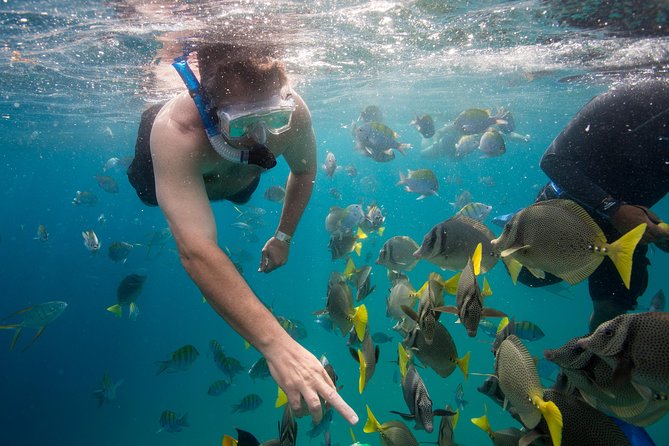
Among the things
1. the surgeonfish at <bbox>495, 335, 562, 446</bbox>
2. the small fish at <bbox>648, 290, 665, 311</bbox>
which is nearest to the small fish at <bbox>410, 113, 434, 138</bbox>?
the small fish at <bbox>648, 290, 665, 311</bbox>

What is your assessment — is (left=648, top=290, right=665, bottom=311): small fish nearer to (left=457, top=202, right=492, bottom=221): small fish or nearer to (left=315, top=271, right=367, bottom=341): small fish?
(left=457, top=202, right=492, bottom=221): small fish

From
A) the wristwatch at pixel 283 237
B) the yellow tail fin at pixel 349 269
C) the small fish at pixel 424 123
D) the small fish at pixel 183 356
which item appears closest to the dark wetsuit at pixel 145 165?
the wristwatch at pixel 283 237

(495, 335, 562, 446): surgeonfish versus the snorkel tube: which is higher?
the snorkel tube

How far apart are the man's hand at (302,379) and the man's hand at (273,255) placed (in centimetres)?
234

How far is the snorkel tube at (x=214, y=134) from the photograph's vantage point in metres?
3.33

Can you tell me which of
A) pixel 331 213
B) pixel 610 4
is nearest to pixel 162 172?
pixel 331 213

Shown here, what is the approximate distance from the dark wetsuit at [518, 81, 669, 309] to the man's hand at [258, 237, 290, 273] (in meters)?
3.26

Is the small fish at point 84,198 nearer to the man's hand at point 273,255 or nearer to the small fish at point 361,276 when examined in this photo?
the man's hand at point 273,255

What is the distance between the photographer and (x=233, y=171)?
4605 mm

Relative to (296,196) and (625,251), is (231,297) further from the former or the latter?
(296,196)

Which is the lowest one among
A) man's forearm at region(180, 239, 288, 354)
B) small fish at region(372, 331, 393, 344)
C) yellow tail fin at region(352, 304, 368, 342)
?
small fish at region(372, 331, 393, 344)

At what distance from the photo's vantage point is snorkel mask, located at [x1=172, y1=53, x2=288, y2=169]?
328 cm

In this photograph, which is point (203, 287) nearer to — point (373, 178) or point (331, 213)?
point (331, 213)

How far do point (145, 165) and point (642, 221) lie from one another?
539 centimetres
